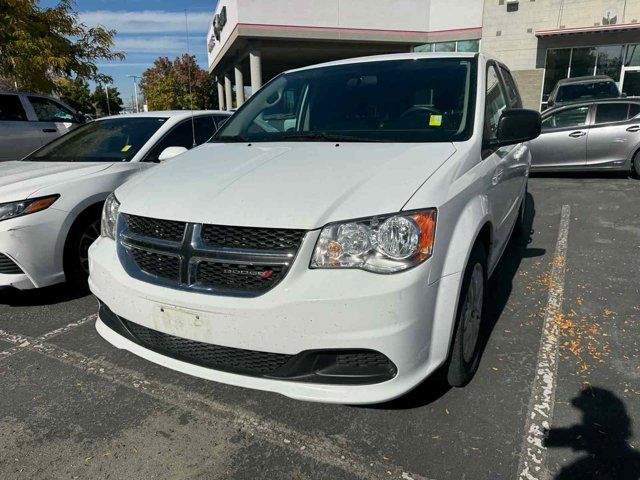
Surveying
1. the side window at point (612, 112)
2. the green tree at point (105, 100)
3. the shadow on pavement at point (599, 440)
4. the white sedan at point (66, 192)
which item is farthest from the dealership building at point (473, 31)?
the green tree at point (105, 100)

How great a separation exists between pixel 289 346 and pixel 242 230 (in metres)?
0.53

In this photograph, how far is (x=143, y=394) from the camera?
2697 mm

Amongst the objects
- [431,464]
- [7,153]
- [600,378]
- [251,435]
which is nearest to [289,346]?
[251,435]

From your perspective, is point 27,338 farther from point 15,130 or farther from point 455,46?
point 455,46

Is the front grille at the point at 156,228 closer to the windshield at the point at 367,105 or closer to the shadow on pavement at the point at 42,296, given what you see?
the windshield at the point at 367,105

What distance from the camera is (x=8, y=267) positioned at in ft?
12.0

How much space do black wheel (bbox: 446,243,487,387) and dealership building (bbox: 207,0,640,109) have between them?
16744mm

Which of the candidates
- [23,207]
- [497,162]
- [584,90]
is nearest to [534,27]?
[584,90]

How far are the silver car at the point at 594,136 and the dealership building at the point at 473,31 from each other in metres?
9.41

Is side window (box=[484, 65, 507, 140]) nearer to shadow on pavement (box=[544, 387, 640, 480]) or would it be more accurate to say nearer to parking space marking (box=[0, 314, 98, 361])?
shadow on pavement (box=[544, 387, 640, 480])

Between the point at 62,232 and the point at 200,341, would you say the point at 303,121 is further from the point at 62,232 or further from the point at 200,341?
the point at 62,232

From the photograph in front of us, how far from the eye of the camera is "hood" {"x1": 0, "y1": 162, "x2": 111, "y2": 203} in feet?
12.0

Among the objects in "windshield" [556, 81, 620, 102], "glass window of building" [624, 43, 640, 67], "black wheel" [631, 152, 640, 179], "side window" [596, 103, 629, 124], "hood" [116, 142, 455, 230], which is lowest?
"black wheel" [631, 152, 640, 179]

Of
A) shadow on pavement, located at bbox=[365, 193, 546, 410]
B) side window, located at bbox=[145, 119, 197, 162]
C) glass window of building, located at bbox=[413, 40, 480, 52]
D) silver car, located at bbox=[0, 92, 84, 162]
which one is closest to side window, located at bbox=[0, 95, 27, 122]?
silver car, located at bbox=[0, 92, 84, 162]
